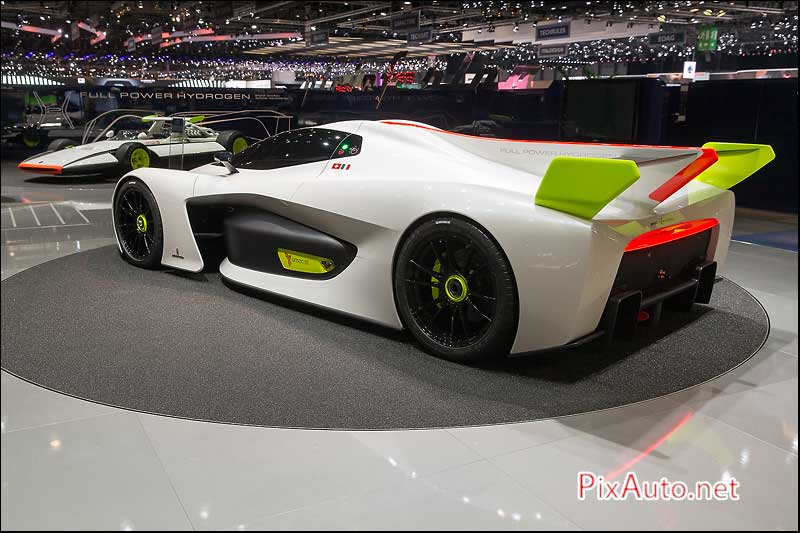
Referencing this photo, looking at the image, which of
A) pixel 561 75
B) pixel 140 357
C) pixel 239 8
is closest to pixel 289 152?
pixel 140 357

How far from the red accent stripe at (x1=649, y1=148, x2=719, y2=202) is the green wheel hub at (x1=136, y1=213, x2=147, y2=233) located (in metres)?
3.44

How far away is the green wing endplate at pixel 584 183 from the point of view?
268cm

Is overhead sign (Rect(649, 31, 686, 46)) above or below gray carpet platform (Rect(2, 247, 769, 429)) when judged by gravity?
above

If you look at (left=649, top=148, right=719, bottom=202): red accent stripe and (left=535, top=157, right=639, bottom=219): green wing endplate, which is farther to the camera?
(left=649, top=148, right=719, bottom=202): red accent stripe

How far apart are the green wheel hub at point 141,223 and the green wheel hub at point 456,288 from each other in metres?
2.61

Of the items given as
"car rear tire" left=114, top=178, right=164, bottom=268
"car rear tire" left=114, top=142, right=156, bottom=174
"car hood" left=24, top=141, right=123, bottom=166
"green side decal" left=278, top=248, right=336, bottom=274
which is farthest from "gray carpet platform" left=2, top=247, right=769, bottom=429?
"car hood" left=24, top=141, right=123, bottom=166

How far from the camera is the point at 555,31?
667 inches

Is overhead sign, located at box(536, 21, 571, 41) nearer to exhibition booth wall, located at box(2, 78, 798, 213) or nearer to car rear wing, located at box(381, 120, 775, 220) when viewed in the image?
exhibition booth wall, located at box(2, 78, 798, 213)

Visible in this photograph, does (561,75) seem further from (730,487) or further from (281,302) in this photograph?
(730,487)

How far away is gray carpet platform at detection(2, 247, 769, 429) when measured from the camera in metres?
2.78

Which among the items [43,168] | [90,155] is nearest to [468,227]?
[90,155]

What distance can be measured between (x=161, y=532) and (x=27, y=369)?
157cm

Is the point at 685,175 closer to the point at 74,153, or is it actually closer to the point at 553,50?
the point at 74,153

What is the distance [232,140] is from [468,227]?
6261 mm
